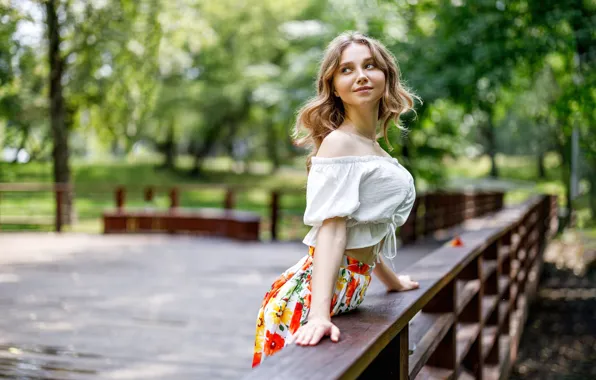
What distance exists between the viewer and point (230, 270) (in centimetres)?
889

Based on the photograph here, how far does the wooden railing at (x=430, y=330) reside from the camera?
1470 mm

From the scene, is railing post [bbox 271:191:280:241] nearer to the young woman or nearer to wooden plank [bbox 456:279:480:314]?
wooden plank [bbox 456:279:480:314]

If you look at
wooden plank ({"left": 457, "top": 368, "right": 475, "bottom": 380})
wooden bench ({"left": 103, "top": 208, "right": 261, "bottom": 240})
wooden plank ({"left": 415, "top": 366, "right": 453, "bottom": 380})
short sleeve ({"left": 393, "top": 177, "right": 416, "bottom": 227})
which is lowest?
wooden bench ({"left": 103, "top": 208, "right": 261, "bottom": 240})

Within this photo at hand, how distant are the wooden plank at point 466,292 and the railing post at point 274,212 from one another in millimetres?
8732

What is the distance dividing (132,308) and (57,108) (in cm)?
1171

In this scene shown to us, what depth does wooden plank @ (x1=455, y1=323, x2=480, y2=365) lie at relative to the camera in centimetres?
308

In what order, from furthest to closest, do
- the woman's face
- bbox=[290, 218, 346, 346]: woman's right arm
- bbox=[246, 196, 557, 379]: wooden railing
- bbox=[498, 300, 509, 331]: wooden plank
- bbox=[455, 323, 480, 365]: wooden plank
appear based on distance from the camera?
bbox=[498, 300, 509, 331]: wooden plank < bbox=[455, 323, 480, 365]: wooden plank < the woman's face < bbox=[290, 218, 346, 346]: woman's right arm < bbox=[246, 196, 557, 379]: wooden railing

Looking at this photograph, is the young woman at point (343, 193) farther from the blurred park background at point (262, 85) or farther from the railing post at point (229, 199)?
the railing post at point (229, 199)

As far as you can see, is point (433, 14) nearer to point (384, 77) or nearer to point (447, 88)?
point (447, 88)

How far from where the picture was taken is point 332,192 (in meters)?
1.94

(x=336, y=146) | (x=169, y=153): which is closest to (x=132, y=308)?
(x=336, y=146)

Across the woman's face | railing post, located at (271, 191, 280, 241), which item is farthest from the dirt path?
the woman's face

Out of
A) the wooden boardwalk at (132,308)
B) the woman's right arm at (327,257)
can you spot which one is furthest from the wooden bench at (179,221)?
the woman's right arm at (327,257)

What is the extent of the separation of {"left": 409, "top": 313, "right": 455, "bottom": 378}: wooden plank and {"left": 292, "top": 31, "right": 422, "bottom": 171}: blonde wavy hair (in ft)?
2.56
